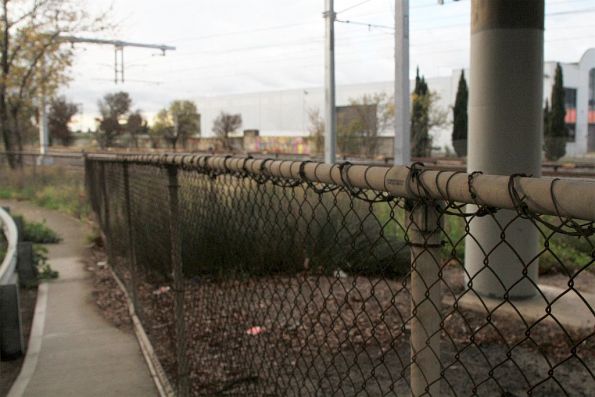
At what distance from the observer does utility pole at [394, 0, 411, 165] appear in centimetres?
1154

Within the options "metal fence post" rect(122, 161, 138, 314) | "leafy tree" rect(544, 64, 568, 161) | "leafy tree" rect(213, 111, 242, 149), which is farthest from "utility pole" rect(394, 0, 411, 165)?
"leafy tree" rect(213, 111, 242, 149)

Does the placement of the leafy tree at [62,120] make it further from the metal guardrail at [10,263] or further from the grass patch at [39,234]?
the metal guardrail at [10,263]

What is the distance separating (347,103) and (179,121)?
22608 mm

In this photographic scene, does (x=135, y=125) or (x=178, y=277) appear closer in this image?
(x=178, y=277)

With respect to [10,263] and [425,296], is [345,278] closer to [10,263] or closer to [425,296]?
[10,263]

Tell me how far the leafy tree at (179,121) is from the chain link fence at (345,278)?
59.1 meters

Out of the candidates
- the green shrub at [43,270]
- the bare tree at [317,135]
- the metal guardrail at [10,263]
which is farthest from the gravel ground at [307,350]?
the bare tree at [317,135]

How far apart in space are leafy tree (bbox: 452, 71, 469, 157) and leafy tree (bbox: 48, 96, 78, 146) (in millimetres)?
34168

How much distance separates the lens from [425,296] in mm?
1715

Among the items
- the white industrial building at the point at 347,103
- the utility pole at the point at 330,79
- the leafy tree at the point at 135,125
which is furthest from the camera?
the leafy tree at the point at 135,125

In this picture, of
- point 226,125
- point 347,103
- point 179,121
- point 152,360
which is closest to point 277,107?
point 226,125

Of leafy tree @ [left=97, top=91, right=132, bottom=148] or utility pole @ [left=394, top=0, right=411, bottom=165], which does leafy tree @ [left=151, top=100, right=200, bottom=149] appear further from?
utility pole @ [left=394, top=0, right=411, bottom=165]

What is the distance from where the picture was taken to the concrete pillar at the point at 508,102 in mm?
6762

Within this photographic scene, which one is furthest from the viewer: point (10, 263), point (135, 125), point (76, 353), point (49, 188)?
point (135, 125)
